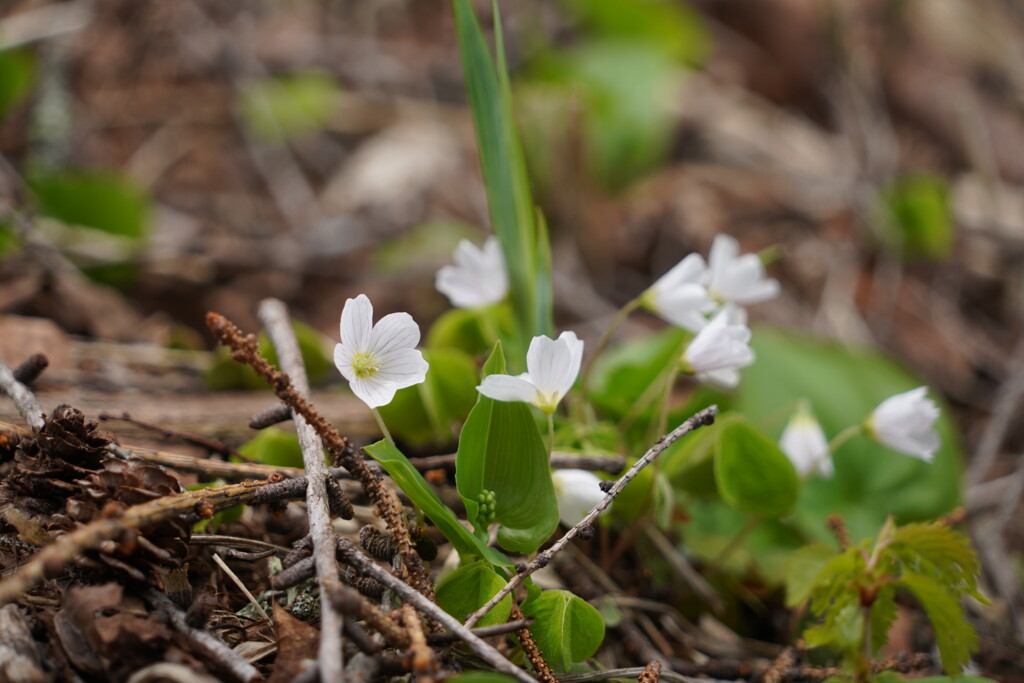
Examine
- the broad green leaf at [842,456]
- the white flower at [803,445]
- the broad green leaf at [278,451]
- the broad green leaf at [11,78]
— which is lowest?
the broad green leaf at [842,456]

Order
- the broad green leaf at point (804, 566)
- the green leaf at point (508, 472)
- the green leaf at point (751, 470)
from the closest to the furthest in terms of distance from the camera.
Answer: the green leaf at point (508, 472) < the broad green leaf at point (804, 566) < the green leaf at point (751, 470)

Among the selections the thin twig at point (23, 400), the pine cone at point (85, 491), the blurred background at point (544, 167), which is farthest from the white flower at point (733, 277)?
the thin twig at point (23, 400)

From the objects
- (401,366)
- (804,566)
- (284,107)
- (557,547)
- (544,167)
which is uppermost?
(284,107)

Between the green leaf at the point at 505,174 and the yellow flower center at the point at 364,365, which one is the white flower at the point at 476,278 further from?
the yellow flower center at the point at 364,365

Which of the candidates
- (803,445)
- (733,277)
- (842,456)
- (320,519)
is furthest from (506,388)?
(842,456)

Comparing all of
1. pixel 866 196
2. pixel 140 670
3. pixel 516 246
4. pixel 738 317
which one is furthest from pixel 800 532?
pixel 866 196

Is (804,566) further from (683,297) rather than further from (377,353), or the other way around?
(377,353)
